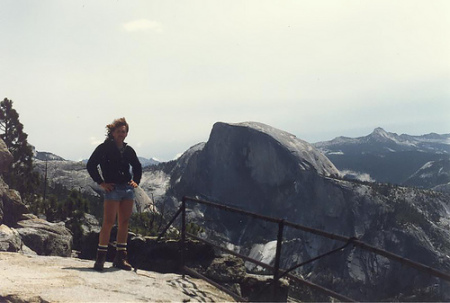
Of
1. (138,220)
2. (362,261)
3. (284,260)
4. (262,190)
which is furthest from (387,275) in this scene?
(138,220)

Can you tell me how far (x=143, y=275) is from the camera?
7.28 m

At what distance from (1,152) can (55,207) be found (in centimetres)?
1360

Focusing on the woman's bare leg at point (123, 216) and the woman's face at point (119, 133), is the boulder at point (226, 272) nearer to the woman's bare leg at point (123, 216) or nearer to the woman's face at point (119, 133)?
the woman's bare leg at point (123, 216)

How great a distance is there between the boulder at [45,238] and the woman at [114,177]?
7929 millimetres

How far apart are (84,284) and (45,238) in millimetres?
9308

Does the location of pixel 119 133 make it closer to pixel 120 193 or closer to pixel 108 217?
pixel 120 193

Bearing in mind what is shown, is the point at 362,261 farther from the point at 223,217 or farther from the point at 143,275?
the point at 143,275

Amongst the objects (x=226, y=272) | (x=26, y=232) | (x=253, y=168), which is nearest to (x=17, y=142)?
(x=26, y=232)

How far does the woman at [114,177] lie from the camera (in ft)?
23.2

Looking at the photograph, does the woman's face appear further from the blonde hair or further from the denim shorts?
the denim shorts

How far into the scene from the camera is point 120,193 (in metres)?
7.13

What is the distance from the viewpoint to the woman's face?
7.20 metres

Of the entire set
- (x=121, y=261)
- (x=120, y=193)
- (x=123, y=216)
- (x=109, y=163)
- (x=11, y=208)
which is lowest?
(x=11, y=208)

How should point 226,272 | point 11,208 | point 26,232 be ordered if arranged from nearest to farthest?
point 226,272
point 26,232
point 11,208
